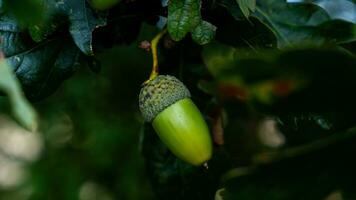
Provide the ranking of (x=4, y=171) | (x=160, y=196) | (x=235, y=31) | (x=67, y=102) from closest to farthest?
(x=235, y=31)
(x=160, y=196)
(x=67, y=102)
(x=4, y=171)

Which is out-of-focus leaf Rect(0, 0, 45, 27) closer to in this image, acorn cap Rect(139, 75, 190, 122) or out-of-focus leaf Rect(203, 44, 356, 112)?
out-of-focus leaf Rect(203, 44, 356, 112)

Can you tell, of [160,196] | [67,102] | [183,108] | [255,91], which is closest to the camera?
[255,91]

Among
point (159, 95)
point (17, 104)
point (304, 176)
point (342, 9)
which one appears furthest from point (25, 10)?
point (342, 9)

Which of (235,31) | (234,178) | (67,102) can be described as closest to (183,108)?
(235,31)

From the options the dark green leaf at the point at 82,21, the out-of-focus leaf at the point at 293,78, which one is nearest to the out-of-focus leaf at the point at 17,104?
the out-of-focus leaf at the point at 293,78

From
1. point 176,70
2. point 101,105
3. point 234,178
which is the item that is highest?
point 234,178

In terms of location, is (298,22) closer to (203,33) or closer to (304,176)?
(203,33)

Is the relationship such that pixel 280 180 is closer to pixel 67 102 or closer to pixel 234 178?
pixel 234 178
